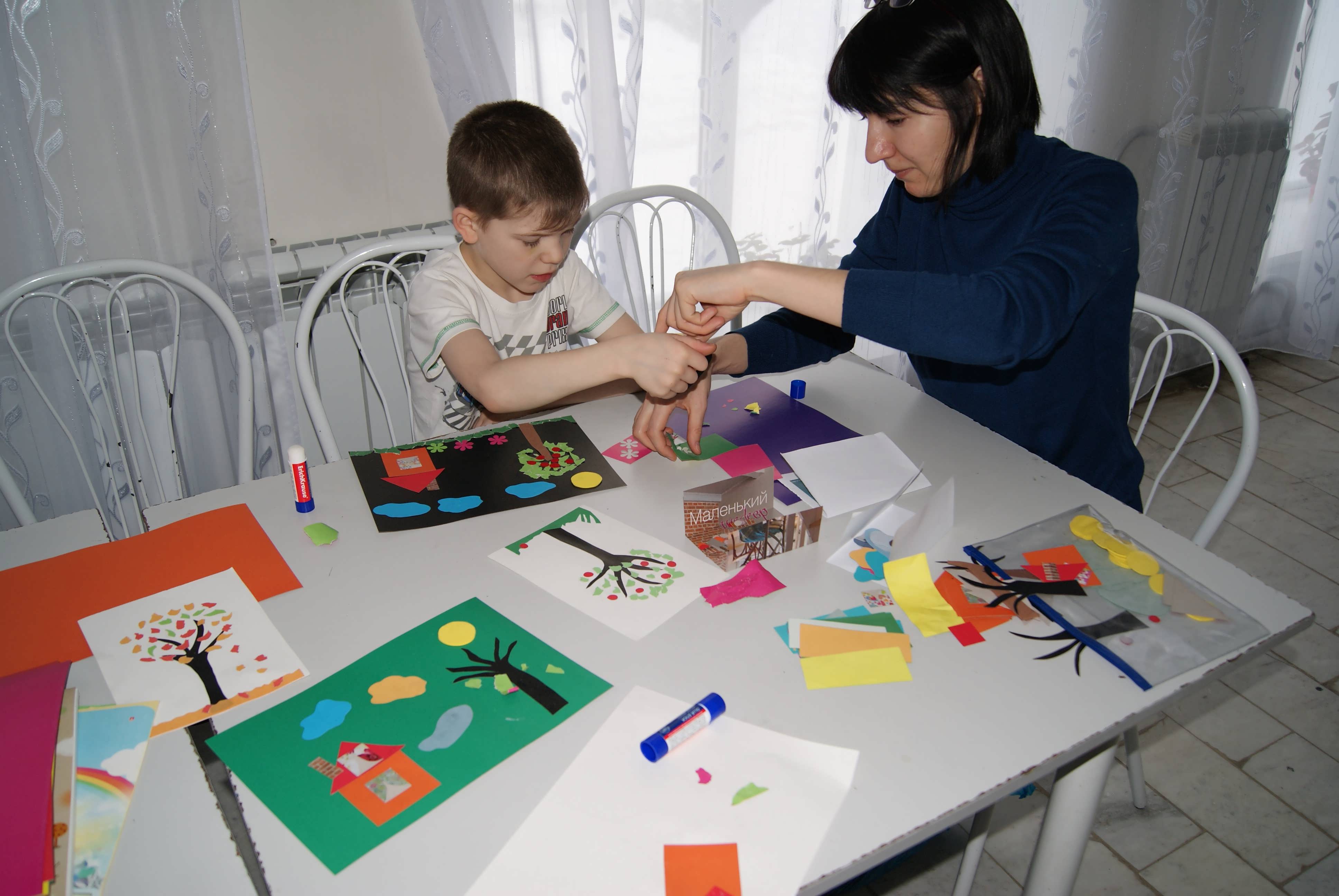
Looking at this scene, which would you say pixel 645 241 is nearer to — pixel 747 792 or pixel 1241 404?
pixel 1241 404

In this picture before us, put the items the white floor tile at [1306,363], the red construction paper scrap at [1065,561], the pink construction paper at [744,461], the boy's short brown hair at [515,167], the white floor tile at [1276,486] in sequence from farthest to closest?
the white floor tile at [1306,363] → the white floor tile at [1276,486] → the boy's short brown hair at [515,167] → the pink construction paper at [744,461] → the red construction paper scrap at [1065,561]

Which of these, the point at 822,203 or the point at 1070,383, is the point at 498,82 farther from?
the point at 1070,383

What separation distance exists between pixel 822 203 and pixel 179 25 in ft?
5.09

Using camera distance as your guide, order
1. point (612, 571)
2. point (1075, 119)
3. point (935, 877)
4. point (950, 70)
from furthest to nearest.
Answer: point (1075, 119) → point (935, 877) → point (950, 70) → point (612, 571)

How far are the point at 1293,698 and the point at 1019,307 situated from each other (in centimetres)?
137

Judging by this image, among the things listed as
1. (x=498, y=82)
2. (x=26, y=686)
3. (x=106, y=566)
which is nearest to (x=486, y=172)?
(x=498, y=82)

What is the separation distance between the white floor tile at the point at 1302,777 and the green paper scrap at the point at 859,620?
1220mm

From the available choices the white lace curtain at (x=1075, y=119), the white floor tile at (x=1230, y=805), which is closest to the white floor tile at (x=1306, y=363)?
the white lace curtain at (x=1075, y=119)

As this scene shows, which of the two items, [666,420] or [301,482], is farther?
[666,420]

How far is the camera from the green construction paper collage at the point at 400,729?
29.0 inches

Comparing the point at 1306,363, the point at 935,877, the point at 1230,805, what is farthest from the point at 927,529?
the point at 1306,363

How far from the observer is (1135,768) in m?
1.57

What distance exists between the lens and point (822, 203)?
7.97ft

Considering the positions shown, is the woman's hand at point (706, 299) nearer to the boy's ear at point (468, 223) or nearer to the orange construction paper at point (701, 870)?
the boy's ear at point (468, 223)
